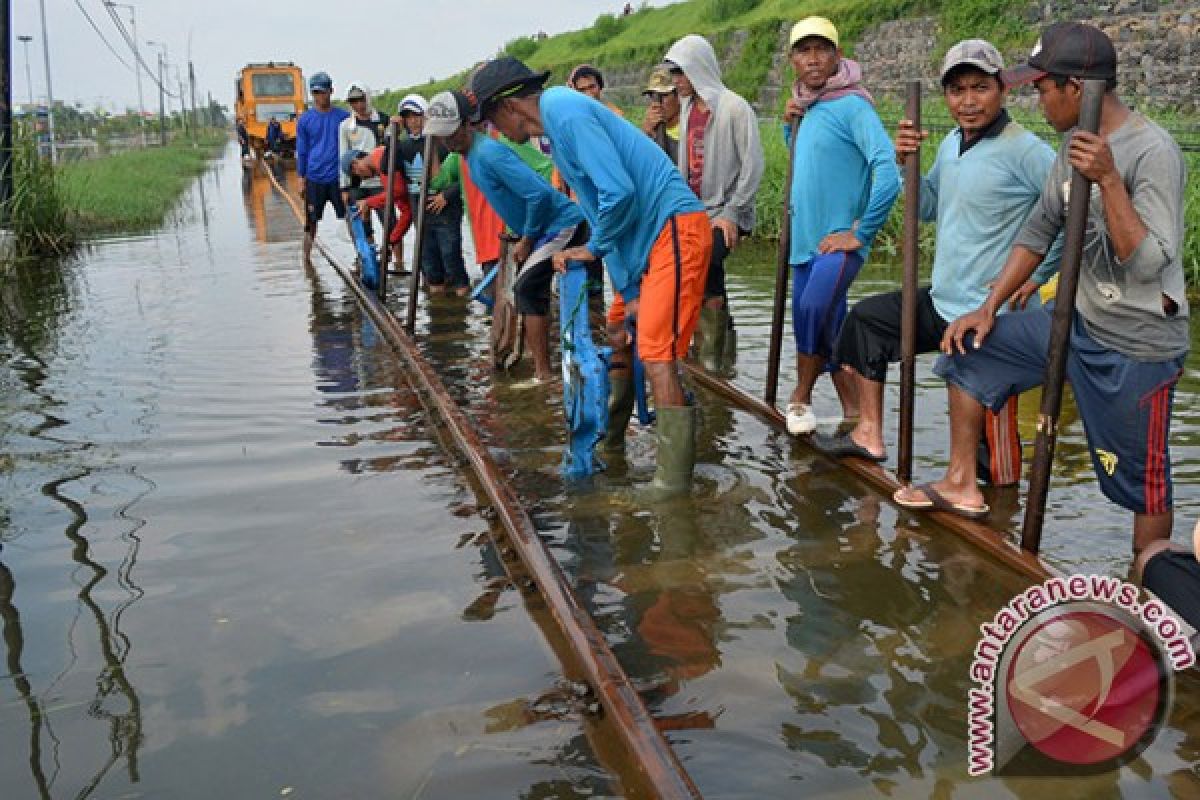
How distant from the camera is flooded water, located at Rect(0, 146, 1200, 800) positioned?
10.4ft

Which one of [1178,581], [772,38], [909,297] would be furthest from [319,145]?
[772,38]

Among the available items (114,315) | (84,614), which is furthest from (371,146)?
(84,614)

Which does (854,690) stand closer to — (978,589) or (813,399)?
(978,589)

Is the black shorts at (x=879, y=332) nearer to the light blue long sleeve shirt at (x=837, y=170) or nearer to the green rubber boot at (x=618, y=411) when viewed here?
the light blue long sleeve shirt at (x=837, y=170)

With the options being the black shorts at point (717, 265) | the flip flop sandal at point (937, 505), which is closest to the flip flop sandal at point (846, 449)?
the flip flop sandal at point (937, 505)

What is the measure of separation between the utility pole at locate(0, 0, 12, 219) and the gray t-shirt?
13393 millimetres

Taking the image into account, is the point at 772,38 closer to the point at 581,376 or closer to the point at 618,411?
the point at 618,411

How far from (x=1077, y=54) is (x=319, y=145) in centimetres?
1012

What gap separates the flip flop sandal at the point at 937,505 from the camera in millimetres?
4648

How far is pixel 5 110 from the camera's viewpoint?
14195 millimetres

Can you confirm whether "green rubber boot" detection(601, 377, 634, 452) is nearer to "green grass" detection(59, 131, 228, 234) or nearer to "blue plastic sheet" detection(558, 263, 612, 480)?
"blue plastic sheet" detection(558, 263, 612, 480)

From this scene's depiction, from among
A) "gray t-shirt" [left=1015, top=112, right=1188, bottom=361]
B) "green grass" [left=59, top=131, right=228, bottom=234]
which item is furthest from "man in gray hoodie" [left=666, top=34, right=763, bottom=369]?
"green grass" [left=59, top=131, right=228, bottom=234]

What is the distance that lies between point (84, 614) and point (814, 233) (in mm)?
3610

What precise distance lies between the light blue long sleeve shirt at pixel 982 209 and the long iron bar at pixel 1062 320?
2.14 ft
